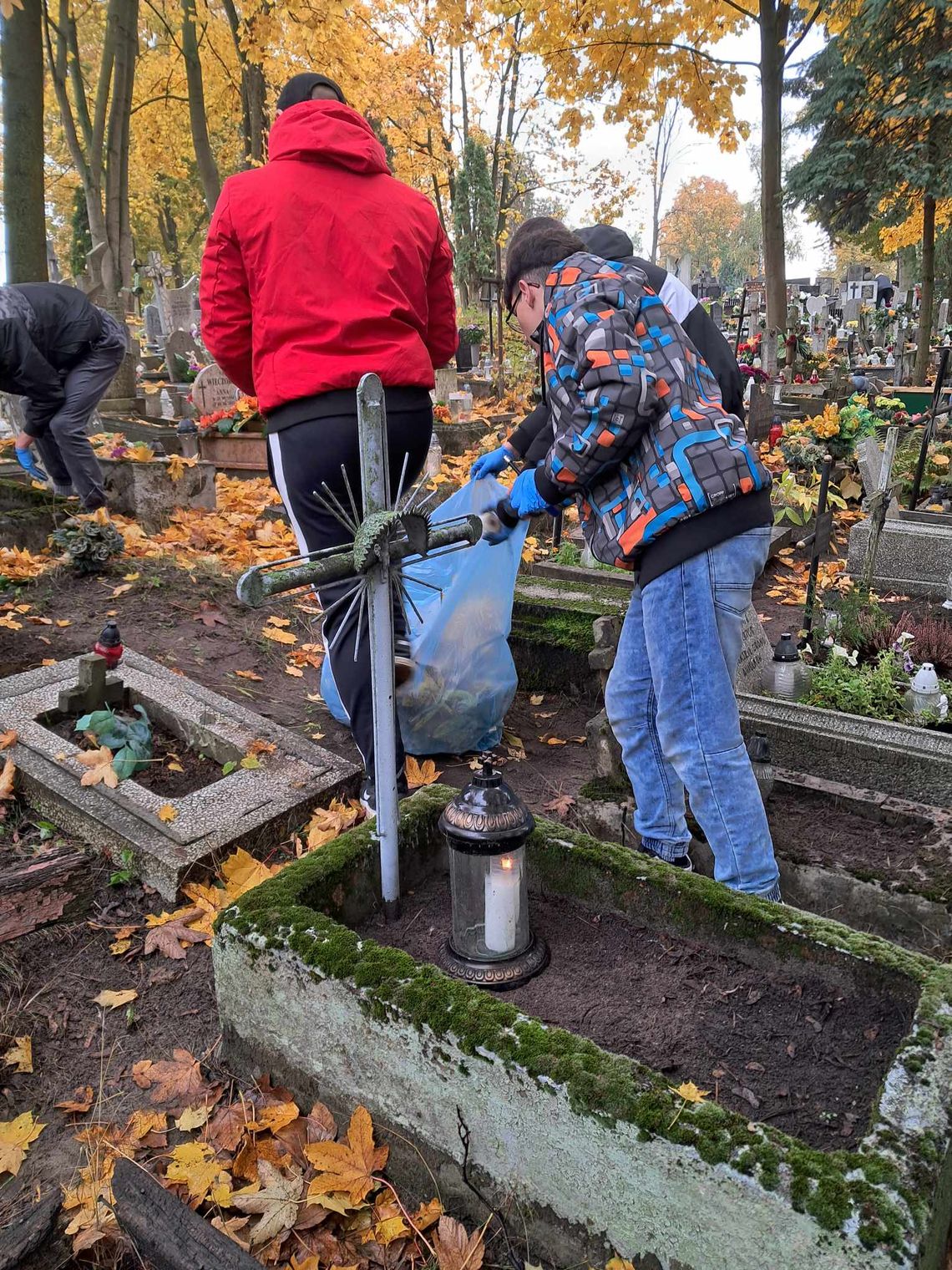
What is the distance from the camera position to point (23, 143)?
6395 millimetres

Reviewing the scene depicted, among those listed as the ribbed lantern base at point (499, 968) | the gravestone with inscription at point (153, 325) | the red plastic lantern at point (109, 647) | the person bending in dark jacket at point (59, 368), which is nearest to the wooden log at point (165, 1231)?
the ribbed lantern base at point (499, 968)

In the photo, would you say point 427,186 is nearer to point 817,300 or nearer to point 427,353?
point 817,300

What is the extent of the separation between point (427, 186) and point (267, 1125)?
26751mm

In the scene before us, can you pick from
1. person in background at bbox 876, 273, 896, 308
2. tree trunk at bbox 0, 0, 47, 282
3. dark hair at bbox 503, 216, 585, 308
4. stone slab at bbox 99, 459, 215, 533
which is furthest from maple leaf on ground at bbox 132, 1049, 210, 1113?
person in background at bbox 876, 273, 896, 308

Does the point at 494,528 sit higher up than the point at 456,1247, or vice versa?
the point at 494,528

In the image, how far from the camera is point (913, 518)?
5.39m

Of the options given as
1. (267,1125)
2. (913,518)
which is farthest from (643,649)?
(913,518)

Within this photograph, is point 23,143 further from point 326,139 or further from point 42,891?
point 42,891

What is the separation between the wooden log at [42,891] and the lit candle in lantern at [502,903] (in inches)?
54.6

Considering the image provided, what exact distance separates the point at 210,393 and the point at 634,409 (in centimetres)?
736

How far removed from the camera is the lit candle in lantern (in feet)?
5.96

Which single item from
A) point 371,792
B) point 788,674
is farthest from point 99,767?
point 788,674

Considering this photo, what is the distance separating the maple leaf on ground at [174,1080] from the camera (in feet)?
6.42

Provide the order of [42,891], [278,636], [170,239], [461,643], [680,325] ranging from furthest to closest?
[170,239] → [278,636] → [461,643] → [42,891] → [680,325]
